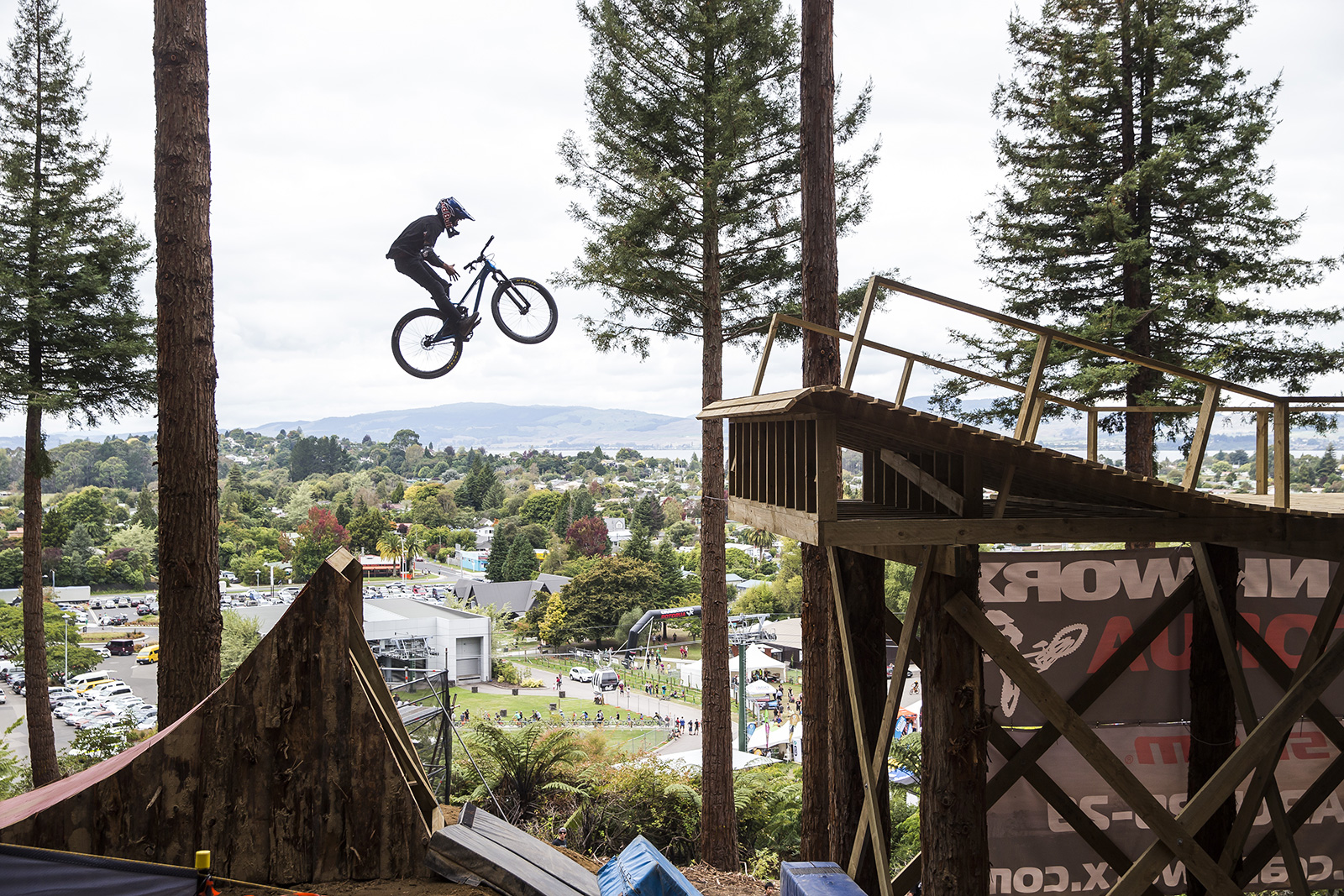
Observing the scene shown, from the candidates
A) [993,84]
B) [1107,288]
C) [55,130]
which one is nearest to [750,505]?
[1107,288]

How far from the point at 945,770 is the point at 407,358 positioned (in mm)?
6000

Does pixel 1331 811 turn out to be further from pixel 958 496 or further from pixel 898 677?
pixel 958 496

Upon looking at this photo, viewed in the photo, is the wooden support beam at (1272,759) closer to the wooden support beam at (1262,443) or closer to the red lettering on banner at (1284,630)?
the wooden support beam at (1262,443)

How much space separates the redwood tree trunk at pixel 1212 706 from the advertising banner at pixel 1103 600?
0.36m

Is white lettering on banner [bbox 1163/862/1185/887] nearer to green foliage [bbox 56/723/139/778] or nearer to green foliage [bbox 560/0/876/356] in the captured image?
green foliage [bbox 560/0/876/356]

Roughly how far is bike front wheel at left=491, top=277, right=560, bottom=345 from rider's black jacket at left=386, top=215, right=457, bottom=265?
0.83m

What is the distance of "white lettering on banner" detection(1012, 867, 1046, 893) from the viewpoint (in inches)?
225

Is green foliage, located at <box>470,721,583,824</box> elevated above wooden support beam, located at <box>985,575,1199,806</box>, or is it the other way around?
wooden support beam, located at <box>985,575,1199,806</box>

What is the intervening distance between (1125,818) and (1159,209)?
9647mm

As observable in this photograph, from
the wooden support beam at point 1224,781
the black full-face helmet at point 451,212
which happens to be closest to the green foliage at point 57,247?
the black full-face helmet at point 451,212

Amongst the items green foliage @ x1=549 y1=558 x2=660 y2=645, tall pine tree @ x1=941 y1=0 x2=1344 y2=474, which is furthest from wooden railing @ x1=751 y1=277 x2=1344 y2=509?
green foliage @ x1=549 y1=558 x2=660 y2=645

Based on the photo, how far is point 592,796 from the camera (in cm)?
1038

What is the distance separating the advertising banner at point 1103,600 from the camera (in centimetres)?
559

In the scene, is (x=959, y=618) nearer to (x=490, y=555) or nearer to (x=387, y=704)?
(x=387, y=704)
